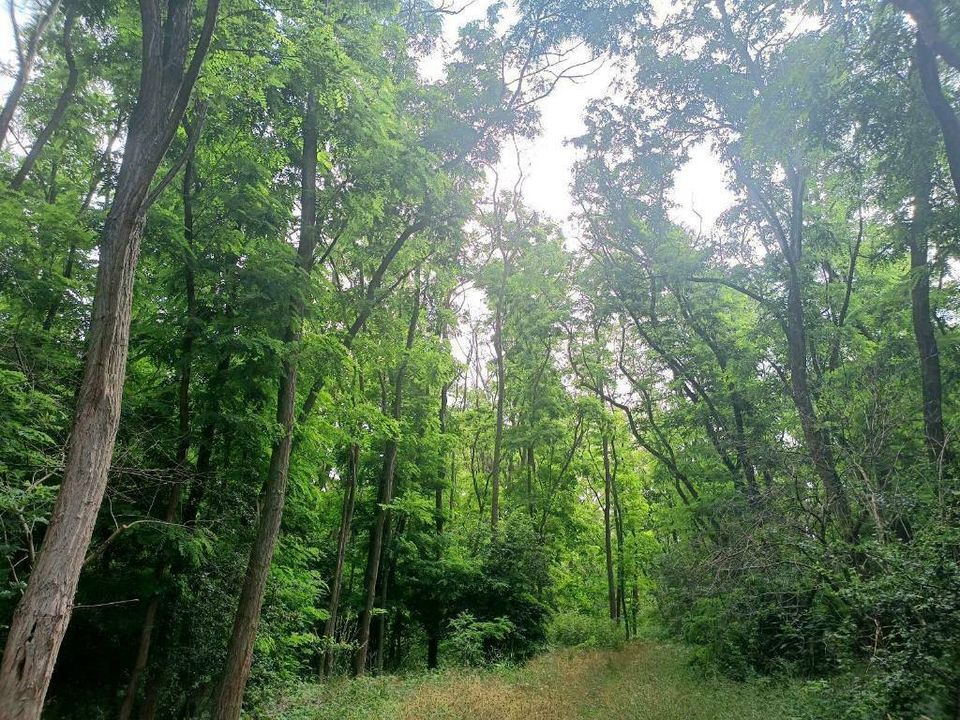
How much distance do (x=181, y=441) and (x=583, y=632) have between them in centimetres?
1561

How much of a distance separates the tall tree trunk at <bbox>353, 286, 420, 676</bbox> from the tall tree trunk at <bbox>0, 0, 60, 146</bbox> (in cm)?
909

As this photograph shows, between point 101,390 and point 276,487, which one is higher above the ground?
point 101,390

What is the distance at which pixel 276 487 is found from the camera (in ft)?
28.3

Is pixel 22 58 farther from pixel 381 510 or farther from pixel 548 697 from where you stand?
pixel 548 697

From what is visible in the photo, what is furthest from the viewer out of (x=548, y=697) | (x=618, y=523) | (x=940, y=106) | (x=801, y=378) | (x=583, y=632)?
(x=618, y=523)

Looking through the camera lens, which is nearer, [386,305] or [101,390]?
[101,390]

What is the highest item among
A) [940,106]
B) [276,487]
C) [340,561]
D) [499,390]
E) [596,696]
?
[499,390]

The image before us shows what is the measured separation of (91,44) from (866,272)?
17123 mm

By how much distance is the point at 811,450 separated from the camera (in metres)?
9.12

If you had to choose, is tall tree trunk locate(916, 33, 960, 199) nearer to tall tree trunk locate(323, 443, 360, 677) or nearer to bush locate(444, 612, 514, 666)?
tall tree trunk locate(323, 443, 360, 677)

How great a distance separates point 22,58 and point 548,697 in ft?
44.2

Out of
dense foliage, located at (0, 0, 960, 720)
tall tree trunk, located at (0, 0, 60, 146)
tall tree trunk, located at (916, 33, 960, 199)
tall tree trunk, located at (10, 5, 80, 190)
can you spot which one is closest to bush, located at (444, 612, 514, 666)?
dense foliage, located at (0, 0, 960, 720)

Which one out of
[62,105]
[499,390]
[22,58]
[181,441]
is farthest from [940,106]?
[499,390]

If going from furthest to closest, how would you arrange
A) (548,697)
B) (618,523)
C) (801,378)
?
(618,523)
(801,378)
(548,697)
